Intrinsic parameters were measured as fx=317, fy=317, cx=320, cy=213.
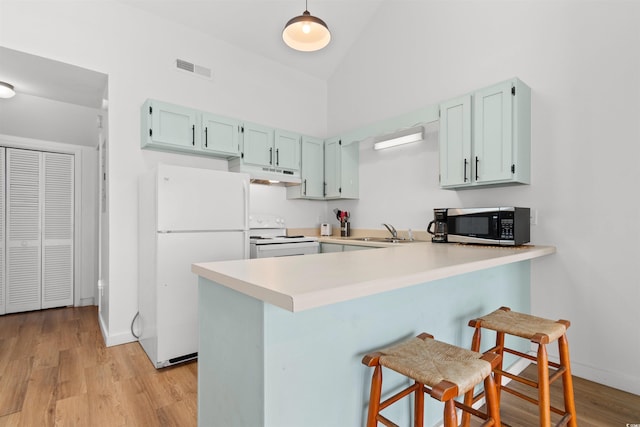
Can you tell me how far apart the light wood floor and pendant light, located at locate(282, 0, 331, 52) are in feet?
9.04

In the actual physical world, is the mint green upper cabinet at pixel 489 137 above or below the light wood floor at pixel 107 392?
above

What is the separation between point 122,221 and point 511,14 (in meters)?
3.93

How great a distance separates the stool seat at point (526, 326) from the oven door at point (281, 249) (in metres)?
2.02

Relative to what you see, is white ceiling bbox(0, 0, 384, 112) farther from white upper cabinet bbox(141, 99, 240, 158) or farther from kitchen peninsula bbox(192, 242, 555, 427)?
kitchen peninsula bbox(192, 242, 555, 427)

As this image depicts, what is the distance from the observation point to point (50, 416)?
1830mm

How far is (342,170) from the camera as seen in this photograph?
4.01 m

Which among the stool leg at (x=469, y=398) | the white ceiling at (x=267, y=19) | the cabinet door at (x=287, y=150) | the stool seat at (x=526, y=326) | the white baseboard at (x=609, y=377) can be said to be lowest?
the white baseboard at (x=609, y=377)

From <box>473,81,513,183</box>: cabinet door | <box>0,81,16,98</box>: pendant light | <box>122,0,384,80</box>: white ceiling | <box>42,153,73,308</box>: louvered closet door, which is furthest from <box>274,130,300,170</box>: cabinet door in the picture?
<box>42,153,73,308</box>: louvered closet door

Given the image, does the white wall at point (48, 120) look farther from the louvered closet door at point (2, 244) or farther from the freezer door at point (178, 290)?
the freezer door at point (178, 290)

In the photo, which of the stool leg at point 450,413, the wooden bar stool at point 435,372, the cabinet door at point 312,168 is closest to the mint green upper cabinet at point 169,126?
the cabinet door at point 312,168

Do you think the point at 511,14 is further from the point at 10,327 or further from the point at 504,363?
the point at 10,327

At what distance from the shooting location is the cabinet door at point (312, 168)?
4016 millimetres

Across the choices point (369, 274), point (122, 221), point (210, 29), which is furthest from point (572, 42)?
point (122, 221)

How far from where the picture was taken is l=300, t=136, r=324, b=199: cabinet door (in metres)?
4.02
